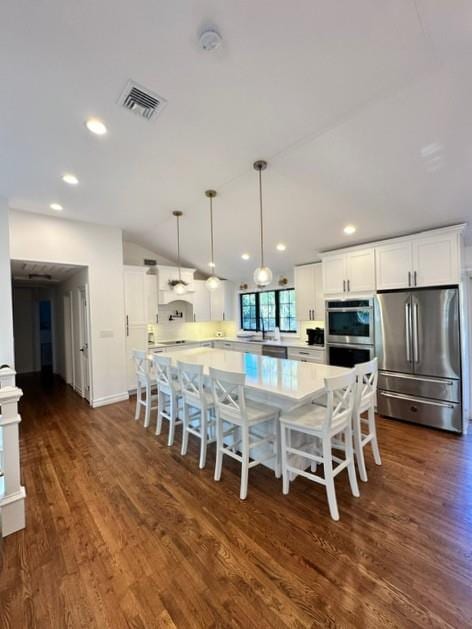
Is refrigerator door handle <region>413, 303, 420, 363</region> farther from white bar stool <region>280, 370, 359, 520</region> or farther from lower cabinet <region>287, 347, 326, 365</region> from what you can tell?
white bar stool <region>280, 370, 359, 520</region>

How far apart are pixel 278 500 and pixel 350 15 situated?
330 centimetres

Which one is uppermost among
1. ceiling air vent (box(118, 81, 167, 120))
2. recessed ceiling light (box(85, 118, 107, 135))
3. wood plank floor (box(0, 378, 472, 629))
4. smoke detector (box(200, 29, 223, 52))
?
recessed ceiling light (box(85, 118, 107, 135))

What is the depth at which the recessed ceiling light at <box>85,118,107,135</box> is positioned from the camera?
2.41m

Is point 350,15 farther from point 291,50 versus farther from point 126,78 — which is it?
point 126,78

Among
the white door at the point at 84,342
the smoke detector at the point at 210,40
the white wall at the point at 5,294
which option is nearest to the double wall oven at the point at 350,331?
the smoke detector at the point at 210,40

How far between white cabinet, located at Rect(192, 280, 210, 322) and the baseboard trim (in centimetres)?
236

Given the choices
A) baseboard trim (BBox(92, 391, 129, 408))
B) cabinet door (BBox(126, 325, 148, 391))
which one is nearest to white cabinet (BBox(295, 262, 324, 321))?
cabinet door (BBox(126, 325, 148, 391))

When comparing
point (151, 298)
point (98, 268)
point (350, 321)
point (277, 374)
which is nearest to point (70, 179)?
point (98, 268)

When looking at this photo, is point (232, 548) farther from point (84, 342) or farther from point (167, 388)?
point (84, 342)

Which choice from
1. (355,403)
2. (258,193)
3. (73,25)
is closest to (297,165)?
(258,193)

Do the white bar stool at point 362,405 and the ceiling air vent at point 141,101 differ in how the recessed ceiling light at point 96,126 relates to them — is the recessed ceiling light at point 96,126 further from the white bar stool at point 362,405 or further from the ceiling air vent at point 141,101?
the white bar stool at point 362,405

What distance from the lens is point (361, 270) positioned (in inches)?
165

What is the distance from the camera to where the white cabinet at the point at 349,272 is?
4094mm

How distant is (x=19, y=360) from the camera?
744cm
